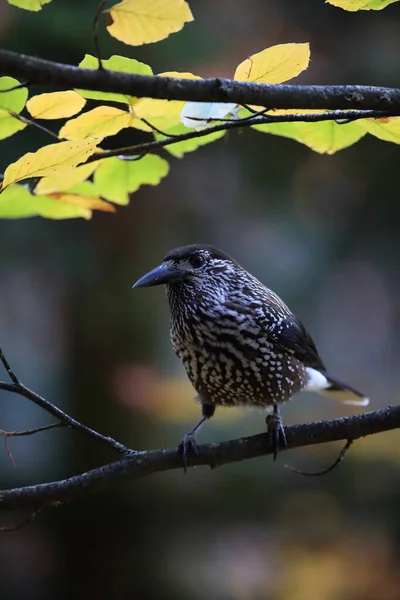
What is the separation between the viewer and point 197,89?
43.8 inches

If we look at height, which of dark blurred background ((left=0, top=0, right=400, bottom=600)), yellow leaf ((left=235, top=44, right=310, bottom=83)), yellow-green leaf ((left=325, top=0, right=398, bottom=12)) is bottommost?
dark blurred background ((left=0, top=0, right=400, bottom=600))

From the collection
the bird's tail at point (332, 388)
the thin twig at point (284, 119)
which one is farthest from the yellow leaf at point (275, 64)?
the bird's tail at point (332, 388)

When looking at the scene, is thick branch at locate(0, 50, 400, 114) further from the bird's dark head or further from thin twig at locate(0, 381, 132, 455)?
the bird's dark head

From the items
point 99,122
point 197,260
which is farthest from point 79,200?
point 197,260

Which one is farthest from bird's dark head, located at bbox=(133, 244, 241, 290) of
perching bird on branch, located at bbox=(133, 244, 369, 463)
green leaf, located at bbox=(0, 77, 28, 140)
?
green leaf, located at bbox=(0, 77, 28, 140)

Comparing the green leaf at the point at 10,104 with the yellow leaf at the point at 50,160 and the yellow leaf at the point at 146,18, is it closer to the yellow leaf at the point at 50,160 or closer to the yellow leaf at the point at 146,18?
the yellow leaf at the point at 50,160

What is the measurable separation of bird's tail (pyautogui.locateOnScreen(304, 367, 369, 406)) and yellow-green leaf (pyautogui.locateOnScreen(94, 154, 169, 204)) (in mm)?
1516

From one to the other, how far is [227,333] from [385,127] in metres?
1.05

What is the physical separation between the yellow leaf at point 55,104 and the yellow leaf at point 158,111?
4.2 inches

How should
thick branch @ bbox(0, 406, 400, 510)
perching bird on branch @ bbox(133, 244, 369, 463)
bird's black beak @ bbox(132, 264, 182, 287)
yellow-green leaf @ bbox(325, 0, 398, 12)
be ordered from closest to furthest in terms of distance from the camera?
1. yellow-green leaf @ bbox(325, 0, 398, 12)
2. thick branch @ bbox(0, 406, 400, 510)
3. bird's black beak @ bbox(132, 264, 182, 287)
4. perching bird on branch @ bbox(133, 244, 369, 463)

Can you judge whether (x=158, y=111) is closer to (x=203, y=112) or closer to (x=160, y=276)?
(x=203, y=112)

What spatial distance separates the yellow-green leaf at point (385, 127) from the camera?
138 cm

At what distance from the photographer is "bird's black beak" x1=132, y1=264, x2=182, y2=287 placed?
197cm

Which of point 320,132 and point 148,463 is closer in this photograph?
point 320,132
